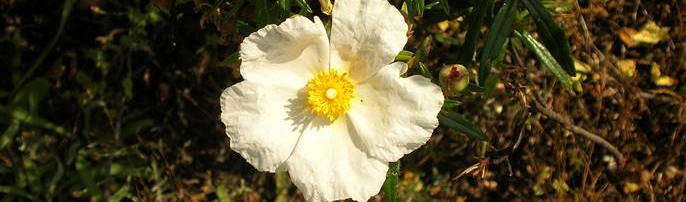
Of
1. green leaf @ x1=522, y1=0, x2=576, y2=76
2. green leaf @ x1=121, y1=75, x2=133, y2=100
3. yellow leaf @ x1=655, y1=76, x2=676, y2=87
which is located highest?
green leaf @ x1=522, y1=0, x2=576, y2=76

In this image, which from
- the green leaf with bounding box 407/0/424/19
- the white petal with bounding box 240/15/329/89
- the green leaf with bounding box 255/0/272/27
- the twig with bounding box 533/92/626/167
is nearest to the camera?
the white petal with bounding box 240/15/329/89

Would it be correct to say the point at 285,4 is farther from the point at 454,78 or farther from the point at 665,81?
the point at 665,81

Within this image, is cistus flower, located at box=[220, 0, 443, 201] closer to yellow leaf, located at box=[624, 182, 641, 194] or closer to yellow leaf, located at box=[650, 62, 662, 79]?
yellow leaf, located at box=[624, 182, 641, 194]

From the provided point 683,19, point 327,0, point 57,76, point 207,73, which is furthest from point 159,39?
point 683,19

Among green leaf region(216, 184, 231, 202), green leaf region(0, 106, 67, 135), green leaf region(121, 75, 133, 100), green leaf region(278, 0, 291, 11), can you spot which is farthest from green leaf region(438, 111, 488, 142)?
green leaf region(0, 106, 67, 135)

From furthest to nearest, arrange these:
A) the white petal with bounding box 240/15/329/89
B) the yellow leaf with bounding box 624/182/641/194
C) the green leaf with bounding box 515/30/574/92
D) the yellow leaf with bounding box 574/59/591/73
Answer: the yellow leaf with bounding box 624/182/641/194 < the yellow leaf with bounding box 574/59/591/73 < the green leaf with bounding box 515/30/574/92 < the white petal with bounding box 240/15/329/89

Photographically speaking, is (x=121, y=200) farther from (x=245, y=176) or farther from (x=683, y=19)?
(x=683, y=19)

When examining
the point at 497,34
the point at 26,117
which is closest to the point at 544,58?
the point at 497,34
